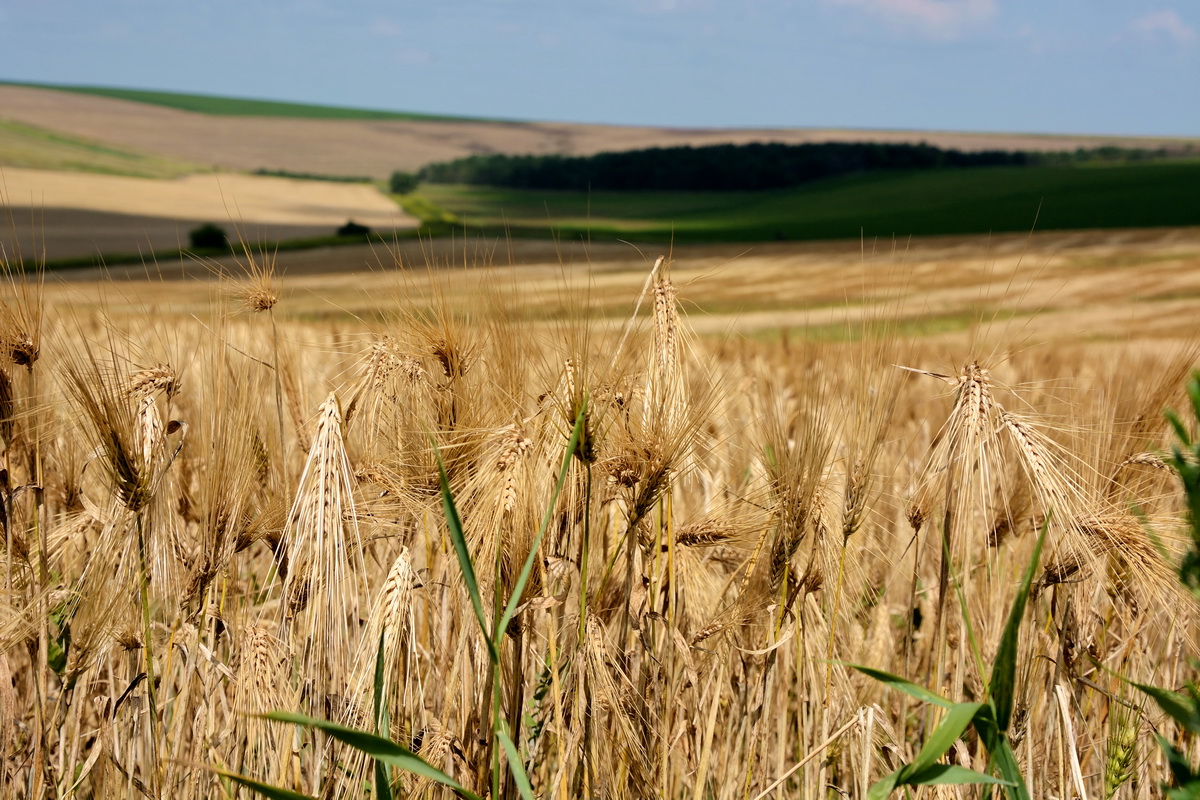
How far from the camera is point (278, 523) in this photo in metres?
1.85

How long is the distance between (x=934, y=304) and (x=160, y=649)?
16.2m

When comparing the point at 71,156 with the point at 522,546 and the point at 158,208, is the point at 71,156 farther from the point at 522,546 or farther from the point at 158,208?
the point at 522,546

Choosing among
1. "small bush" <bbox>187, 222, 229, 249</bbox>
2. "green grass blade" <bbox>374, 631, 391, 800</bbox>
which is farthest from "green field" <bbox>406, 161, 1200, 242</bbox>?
"green grass blade" <bbox>374, 631, 391, 800</bbox>

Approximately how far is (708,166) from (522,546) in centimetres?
6061

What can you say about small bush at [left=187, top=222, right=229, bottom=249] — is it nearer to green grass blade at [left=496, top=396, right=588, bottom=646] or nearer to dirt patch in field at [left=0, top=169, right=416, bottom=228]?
dirt patch in field at [left=0, top=169, right=416, bottom=228]

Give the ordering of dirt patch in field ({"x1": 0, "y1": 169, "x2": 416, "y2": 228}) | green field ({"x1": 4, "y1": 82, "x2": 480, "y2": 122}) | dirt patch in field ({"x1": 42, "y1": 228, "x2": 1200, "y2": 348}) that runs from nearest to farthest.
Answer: dirt patch in field ({"x1": 42, "y1": 228, "x2": 1200, "y2": 348}), dirt patch in field ({"x1": 0, "y1": 169, "x2": 416, "y2": 228}), green field ({"x1": 4, "y1": 82, "x2": 480, "y2": 122})

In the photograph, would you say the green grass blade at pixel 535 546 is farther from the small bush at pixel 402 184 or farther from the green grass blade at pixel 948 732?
the small bush at pixel 402 184

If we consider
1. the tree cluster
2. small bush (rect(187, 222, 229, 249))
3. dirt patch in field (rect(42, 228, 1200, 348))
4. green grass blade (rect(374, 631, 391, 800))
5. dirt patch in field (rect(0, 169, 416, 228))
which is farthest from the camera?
the tree cluster

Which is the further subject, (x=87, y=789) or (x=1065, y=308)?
(x=1065, y=308)

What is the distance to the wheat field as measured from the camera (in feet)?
4.99

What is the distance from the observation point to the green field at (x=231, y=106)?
10156 centimetres

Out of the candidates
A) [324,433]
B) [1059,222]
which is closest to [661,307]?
[324,433]

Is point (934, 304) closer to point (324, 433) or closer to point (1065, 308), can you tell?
point (1065, 308)

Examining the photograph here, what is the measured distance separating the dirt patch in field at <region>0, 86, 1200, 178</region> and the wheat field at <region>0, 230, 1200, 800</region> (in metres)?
69.4
